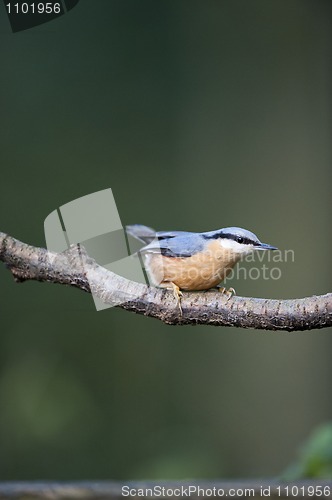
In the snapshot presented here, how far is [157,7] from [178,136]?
20.8 inches

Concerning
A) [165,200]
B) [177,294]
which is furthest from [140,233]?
[165,200]

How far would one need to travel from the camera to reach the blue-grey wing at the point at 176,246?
4.05 ft

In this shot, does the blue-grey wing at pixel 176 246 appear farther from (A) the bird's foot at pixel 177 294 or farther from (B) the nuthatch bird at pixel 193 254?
(A) the bird's foot at pixel 177 294

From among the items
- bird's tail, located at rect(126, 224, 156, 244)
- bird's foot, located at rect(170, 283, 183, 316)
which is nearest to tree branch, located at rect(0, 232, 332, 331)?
bird's foot, located at rect(170, 283, 183, 316)

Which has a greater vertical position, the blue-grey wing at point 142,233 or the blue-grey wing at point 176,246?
the blue-grey wing at point 142,233

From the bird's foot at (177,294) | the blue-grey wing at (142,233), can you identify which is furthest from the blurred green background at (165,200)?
the bird's foot at (177,294)

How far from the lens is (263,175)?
2.69m

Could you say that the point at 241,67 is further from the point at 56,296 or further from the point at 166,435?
the point at 166,435

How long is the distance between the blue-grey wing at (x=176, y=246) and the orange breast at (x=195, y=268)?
1 cm

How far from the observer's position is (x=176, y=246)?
1.25 m

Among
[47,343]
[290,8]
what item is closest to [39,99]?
[47,343]

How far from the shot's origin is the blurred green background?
241 centimetres

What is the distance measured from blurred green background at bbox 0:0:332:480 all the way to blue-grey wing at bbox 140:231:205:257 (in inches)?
43.9

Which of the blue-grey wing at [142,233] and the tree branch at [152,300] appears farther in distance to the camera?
the blue-grey wing at [142,233]
